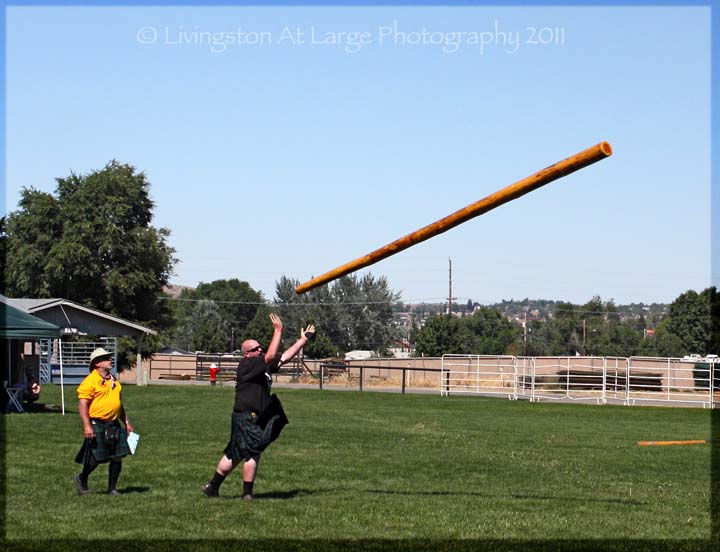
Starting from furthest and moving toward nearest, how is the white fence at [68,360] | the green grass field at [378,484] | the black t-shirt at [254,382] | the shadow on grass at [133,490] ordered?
the white fence at [68,360], the shadow on grass at [133,490], the black t-shirt at [254,382], the green grass field at [378,484]

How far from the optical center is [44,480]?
42.9 feet

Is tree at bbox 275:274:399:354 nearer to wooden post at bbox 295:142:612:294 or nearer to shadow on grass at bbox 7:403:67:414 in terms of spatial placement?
shadow on grass at bbox 7:403:67:414

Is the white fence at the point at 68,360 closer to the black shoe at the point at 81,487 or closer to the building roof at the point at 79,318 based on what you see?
the building roof at the point at 79,318

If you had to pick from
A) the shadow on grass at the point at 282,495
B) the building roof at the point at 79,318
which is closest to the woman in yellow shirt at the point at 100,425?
the shadow on grass at the point at 282,495

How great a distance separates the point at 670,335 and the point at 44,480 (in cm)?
13107

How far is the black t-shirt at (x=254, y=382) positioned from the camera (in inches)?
449

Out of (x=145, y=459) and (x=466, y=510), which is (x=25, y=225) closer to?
(x=145, y=459)

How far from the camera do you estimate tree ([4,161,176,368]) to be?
63969 millimetres

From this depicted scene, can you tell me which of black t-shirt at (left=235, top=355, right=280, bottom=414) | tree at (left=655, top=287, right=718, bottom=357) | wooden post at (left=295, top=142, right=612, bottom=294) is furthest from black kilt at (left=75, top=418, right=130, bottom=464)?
tree at (left=655, top=287, right=718, bottom=357)

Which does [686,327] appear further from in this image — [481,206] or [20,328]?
[481,206]

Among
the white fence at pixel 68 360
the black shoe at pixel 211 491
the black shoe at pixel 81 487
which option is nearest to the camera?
the black shoe at pixel 211 491

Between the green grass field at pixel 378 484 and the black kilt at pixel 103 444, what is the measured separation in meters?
0.41

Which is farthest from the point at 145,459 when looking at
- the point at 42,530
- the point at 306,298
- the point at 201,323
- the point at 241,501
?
the point at 201,323

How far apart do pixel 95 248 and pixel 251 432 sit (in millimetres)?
55550
